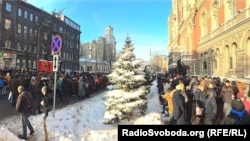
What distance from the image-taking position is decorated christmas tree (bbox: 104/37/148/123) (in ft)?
35.5

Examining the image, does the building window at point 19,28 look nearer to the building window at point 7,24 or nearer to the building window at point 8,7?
the building window at point 7,24

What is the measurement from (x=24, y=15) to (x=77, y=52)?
73.3ft

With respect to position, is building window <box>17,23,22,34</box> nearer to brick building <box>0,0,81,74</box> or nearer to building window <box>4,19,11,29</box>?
brick building <box>0,0,81,74</box>

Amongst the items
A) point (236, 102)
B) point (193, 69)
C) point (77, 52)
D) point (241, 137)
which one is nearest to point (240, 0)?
point (236, 102)

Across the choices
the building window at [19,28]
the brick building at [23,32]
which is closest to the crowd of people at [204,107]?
the brick building at [23,32]

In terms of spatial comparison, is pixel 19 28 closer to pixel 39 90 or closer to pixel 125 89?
pixel 39 90

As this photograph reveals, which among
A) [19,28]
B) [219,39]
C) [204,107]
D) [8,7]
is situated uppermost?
[8,7]

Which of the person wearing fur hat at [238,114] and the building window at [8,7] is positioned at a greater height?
the building window at [8,7]

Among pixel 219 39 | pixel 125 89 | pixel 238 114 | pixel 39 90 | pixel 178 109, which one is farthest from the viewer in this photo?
pixel 219 39

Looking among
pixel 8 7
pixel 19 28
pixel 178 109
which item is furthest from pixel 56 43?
pixel 19 28

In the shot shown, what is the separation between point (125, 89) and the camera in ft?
36.7

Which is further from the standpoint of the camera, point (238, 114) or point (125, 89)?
point (125, 89)

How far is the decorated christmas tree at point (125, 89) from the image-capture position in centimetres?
1081

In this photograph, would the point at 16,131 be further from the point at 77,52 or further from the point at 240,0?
the point at 77,52
